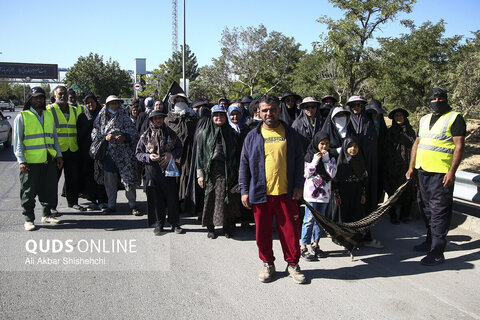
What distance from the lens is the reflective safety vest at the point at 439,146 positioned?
15.2 feet

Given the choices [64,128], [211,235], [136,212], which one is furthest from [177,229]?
[64,128]

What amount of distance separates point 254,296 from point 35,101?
449 cm

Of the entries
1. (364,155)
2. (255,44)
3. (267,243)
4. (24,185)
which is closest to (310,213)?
(267,243)

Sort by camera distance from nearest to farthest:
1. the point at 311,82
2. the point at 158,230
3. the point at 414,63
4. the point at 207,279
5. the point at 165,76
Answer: the point at 207,279 → the point at 158,230 → the point at 414,63 → the point at 311,82 → the point at 165,76

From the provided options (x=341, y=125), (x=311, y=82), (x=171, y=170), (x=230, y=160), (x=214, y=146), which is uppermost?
(x=311, y=82)

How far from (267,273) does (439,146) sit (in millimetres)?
2686

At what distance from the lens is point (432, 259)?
459 centimetres

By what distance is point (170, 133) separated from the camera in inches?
232

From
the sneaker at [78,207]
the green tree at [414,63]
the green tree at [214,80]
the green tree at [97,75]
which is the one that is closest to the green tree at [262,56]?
the green tree at [214,80]

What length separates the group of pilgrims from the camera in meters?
4.96

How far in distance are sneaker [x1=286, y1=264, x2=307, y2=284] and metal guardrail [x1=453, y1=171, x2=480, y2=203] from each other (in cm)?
324

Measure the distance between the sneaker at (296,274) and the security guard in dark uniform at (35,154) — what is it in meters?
3.93

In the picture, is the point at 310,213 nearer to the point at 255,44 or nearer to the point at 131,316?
the point at 131,316

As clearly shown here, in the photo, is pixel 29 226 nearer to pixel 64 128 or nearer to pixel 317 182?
pixel 64 128
